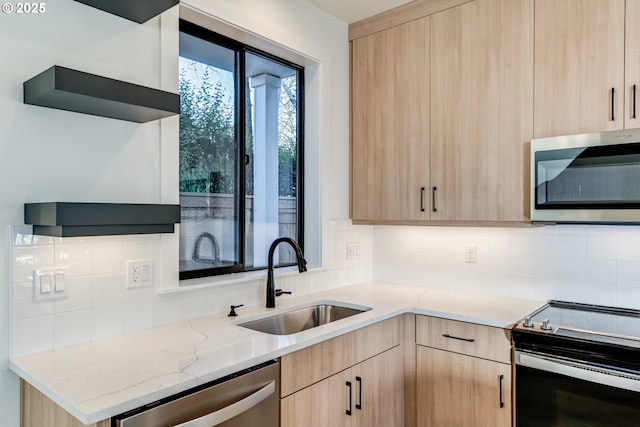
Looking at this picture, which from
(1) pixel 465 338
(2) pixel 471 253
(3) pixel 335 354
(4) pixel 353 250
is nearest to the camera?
(3) pixel 335 354

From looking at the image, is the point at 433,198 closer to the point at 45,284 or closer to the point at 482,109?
the point at 482,109

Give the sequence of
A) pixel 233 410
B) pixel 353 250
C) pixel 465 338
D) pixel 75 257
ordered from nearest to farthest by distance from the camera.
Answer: pixel 233 410 → pixel 75 257 → pixel 465 338 → pixel 353 250

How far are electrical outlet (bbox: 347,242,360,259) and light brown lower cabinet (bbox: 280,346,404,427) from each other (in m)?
0.79

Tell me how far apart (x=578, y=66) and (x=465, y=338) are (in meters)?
1.36

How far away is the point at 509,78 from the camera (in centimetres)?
215

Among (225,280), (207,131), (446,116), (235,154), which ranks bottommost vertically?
(225,280)

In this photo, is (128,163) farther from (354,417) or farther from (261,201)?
(354,417)

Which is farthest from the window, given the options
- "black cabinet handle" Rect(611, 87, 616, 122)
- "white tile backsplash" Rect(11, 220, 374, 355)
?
"black cabinet handle" Rect(611, 87, 616, 122)

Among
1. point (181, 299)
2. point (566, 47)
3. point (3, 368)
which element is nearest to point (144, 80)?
point (181, 299)

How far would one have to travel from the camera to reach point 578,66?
1954mm

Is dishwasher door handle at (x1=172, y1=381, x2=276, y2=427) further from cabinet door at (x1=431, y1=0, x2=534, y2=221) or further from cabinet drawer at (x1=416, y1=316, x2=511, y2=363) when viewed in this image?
cabinet door at (x1=431, y1=0, x2=534, y2=221)

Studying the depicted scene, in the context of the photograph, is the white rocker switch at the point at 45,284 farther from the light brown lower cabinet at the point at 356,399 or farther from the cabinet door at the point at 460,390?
the cabinet door at the point at 460,390

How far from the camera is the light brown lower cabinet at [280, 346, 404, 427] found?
1.62m

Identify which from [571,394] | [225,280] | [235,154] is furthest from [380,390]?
[235,154]
